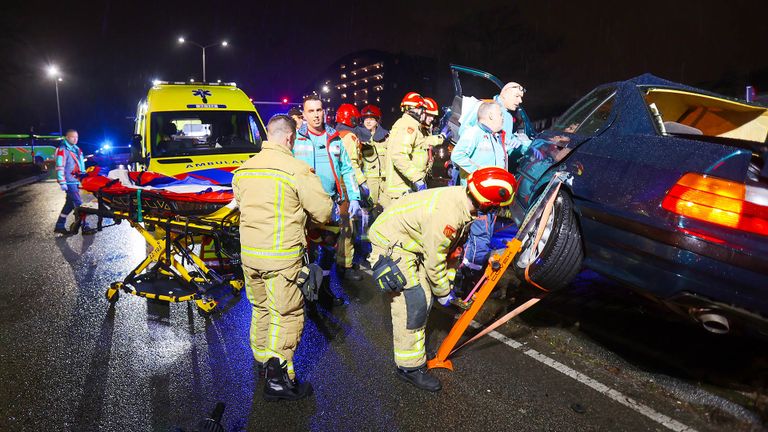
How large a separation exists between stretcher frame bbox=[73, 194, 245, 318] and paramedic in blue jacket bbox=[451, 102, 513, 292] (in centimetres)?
221

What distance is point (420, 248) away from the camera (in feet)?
9.90

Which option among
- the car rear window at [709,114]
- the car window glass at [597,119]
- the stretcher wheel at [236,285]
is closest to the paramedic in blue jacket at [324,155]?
the stretcher wheel at [236,285]

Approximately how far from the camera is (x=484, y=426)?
2.63 meters

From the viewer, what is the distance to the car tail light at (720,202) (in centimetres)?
217

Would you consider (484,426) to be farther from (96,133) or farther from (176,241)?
(96,133)

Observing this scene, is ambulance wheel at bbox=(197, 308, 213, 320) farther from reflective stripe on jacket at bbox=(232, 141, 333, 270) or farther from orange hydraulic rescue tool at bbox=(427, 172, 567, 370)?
orange hydraulic rescue tool at bbox=(427, 172, 567, 370)

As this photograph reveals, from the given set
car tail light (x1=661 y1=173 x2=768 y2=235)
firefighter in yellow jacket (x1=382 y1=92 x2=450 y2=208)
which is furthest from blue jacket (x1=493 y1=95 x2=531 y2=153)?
car tail light (x1=661 y1=173 x2=768 y2=235)

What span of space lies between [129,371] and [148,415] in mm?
655

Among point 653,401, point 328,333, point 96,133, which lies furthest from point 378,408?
point 96,133

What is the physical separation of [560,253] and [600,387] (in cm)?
91

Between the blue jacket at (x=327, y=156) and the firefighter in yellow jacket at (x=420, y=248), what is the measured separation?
187 centimetres

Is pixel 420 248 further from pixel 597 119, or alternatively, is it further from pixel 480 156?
pixel 597 119

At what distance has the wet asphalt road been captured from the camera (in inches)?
107

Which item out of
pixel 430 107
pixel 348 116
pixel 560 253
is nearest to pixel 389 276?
pixel 560 253
